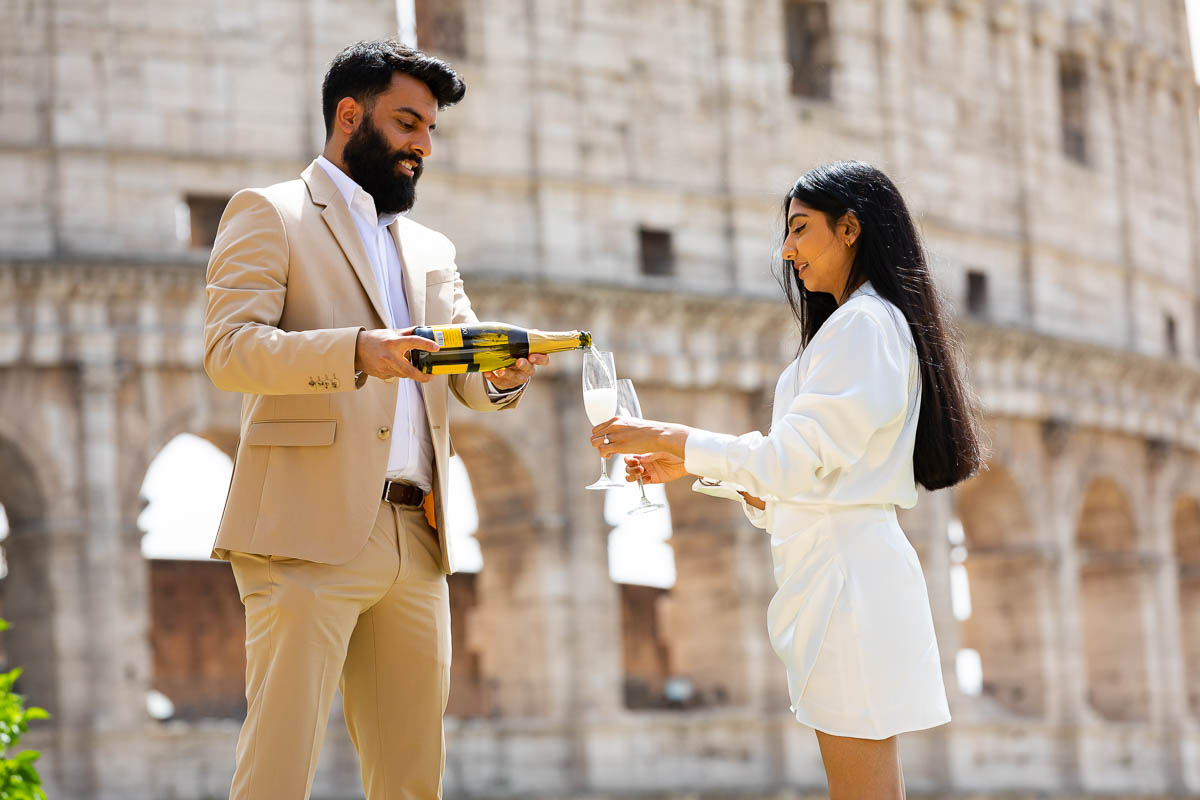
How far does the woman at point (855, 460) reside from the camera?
5016 millimetres

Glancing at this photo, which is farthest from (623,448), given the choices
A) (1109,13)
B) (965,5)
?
(1109,13)

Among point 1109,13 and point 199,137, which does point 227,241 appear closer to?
point 199,137

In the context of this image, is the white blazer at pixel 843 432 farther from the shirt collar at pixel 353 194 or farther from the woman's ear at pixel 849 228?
the shirt collar at pixel 353 194

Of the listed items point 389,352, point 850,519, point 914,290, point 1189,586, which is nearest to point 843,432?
point 850,519

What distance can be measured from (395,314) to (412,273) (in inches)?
5.0

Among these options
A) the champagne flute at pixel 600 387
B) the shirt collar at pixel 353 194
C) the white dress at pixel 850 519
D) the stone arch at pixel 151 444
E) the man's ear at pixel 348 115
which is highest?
the stone arch at pixel 151 444

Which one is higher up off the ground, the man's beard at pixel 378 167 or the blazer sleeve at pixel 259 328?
the man's beard at pixel 378 167

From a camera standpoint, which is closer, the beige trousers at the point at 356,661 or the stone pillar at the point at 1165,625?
the beige trousers at the point at 356,661

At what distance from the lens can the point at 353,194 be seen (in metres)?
5.36

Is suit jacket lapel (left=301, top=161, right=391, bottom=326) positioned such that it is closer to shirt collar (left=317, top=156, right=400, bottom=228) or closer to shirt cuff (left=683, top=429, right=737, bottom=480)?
shirt collar (left=317, top=156, right=400, bottom=228)

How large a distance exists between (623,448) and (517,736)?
52.7 ft

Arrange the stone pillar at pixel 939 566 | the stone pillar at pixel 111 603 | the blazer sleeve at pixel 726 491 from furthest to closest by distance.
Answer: the stone pillar at pixel 939 566
the stone pillar at pixel 111 603
the blazer sleeve at pixel 726 491

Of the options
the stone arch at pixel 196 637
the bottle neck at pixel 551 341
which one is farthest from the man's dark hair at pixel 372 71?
the stone arch at pixel 196 637

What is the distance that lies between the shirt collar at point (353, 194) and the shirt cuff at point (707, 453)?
39.7 inches
